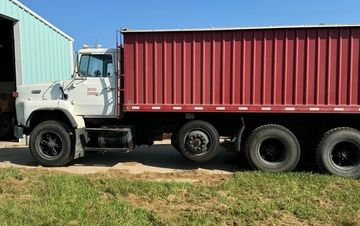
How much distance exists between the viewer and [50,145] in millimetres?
11016

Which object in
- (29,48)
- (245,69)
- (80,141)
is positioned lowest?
(80,141)

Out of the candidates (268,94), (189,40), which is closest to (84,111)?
(189,40)

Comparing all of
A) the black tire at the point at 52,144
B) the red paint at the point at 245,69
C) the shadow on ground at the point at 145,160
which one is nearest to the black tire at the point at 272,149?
the red paint at the point at 245,69

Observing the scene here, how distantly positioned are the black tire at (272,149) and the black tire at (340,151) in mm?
512

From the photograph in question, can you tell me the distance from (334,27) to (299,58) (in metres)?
0.90

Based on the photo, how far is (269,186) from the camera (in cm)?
842

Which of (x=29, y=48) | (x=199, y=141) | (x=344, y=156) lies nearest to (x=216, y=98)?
(x=199, y=141)

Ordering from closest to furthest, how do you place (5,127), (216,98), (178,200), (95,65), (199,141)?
(178,200), (216,98), (199,141), (95,65), (5,127)

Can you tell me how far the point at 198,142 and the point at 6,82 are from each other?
13.7 metres

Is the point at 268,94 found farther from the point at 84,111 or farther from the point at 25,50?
the point at 25,50

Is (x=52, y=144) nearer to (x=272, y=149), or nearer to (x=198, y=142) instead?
(x=198, y=142)

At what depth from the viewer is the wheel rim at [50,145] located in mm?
11008

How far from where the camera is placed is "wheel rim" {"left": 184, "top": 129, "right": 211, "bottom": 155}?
10.3 m

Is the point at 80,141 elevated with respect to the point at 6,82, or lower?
lower
